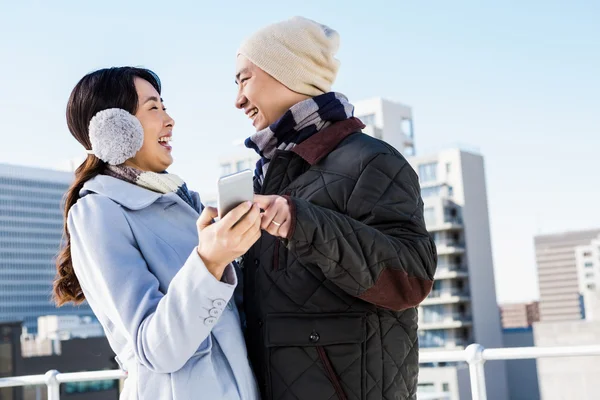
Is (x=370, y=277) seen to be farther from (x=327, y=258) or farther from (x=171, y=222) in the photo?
(x=171, y=222)

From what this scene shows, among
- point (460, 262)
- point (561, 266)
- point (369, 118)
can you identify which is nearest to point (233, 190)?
point (460, 262)

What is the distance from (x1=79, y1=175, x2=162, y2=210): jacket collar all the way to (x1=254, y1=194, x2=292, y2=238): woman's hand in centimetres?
35

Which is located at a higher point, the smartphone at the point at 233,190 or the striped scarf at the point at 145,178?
the striped scarf at the point at 145,178

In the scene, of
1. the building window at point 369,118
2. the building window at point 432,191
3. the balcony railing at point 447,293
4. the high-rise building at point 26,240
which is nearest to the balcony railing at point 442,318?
the balcony railing at point 447,293

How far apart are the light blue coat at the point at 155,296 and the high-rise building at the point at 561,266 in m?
165

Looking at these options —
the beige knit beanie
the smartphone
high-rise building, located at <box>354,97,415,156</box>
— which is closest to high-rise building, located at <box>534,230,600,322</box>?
high-rise building, located at <box>354,97,415,156</box>

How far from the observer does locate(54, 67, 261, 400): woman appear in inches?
48.1

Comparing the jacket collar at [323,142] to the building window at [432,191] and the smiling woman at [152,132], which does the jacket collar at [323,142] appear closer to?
the smiling woman at [152,132]

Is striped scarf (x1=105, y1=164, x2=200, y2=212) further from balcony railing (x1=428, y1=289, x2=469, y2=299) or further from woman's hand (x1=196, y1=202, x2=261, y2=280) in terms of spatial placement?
balcony railing (x1=428, y1=289, x2=469, y2=299)

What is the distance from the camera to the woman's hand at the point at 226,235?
110 cm

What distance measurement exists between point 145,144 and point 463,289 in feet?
155

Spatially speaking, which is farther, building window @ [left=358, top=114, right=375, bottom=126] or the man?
building window @ [left=358, top=114, right=375, bottom=126]

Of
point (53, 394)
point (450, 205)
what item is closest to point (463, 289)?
point (450, 205)

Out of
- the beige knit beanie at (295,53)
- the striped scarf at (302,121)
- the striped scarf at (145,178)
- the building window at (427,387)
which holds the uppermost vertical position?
the beige knit beanie at (295,53)
